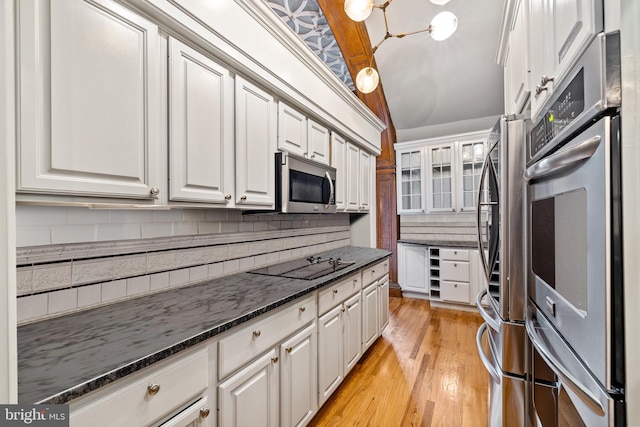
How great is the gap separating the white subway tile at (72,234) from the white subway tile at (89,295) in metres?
0.20

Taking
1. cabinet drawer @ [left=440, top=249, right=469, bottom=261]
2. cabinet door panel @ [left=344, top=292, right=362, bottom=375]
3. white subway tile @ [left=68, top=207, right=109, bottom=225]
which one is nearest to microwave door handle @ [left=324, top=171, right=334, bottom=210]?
cabinet door panel @ [left=344, top=292, right=362, bottom=375]

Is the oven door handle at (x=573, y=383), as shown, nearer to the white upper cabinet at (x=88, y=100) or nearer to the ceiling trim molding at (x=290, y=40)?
the white upper cabinet at (x=88, y=100)

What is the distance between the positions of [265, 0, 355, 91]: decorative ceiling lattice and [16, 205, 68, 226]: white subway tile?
214cm

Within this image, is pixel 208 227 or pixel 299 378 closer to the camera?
pixel 299 378

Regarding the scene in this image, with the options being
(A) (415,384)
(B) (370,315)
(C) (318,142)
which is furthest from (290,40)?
(A) (415,384)

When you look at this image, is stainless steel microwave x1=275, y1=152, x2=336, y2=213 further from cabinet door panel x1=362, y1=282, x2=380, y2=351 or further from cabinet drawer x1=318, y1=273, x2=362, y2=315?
cabinet door panel x1=362, y1=282, x2=380, y2=351

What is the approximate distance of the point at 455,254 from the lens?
12.8 ft

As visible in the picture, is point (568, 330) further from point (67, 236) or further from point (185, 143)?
point (67, 236)

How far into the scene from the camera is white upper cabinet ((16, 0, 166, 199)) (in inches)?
34.4

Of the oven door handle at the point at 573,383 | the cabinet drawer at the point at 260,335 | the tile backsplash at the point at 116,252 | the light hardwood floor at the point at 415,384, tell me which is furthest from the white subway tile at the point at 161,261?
the oven door handle at the point at 573,383

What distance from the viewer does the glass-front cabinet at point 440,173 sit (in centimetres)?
407

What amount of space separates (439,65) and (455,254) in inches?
98.3

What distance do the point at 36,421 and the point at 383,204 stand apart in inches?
176

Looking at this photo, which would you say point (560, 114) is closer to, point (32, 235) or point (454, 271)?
point (32, 235)
